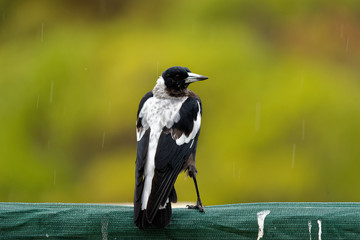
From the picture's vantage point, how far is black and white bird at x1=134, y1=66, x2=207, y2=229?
212 centimetres

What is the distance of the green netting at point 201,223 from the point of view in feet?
6.41

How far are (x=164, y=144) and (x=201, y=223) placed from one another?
1.67 feet

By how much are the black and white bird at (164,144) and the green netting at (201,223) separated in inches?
2.1

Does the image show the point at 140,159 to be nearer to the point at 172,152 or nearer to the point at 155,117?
the point at 172,152

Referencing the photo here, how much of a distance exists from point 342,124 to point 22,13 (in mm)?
3752

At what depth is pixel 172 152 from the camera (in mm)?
2418

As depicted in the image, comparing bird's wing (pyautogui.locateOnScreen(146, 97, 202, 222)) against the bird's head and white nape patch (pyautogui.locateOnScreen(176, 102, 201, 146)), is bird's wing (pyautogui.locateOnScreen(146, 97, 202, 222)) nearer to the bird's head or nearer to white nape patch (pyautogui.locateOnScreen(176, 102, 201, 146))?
white nape patch (pyautogui.locateOnScreen(176, 102, 201, 146))

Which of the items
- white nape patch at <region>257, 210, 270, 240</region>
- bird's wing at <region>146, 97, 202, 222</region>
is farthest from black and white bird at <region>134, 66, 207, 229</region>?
white nape patch at <region>257, 210, 270, 240</region>

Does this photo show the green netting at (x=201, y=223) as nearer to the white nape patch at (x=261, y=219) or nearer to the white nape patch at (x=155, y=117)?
the white nape patch at (x=261, y=219)

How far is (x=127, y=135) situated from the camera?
615cm

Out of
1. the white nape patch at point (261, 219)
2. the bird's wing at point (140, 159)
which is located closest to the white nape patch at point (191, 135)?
the bird's wing at point (140, 159)

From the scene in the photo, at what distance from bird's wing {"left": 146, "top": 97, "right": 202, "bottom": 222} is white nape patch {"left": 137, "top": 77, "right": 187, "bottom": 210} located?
0.06 ft

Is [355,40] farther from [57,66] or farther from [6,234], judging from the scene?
[6,234]

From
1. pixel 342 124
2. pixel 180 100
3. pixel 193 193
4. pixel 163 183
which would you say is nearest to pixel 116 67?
pixel 193 193
